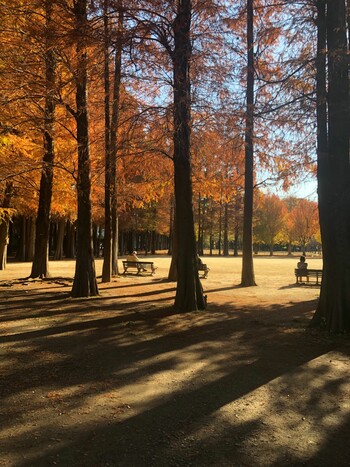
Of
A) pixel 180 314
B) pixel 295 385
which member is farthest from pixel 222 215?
pixel 295 385

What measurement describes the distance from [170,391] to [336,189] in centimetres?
566

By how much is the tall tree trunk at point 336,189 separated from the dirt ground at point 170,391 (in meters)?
0.74

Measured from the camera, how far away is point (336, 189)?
8.73 metres

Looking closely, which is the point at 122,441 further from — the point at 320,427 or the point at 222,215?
the point at 222,215

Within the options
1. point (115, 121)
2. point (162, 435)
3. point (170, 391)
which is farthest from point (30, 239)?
point (162, 435)

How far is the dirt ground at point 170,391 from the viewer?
3648mm

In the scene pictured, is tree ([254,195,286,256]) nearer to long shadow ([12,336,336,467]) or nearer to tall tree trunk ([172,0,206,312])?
tall tree trunk ([172,0,206,312])

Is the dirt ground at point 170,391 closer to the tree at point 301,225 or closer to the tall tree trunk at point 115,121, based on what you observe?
the tall tree trunk at point 115,121

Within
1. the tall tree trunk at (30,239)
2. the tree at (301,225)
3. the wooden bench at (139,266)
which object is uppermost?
the tree at (301,225)

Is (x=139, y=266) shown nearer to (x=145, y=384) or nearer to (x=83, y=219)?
(x=83, y=219)

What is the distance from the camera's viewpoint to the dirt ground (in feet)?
12.0

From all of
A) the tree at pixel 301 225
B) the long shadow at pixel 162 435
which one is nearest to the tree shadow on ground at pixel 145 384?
the long shadow at pixel 162 435

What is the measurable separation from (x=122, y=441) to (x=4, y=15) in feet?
40.1

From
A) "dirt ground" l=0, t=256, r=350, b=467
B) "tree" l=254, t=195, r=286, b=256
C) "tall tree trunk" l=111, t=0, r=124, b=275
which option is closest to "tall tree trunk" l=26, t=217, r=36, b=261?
"tall tree trunk" l=111, t=0, r=124, b=275
